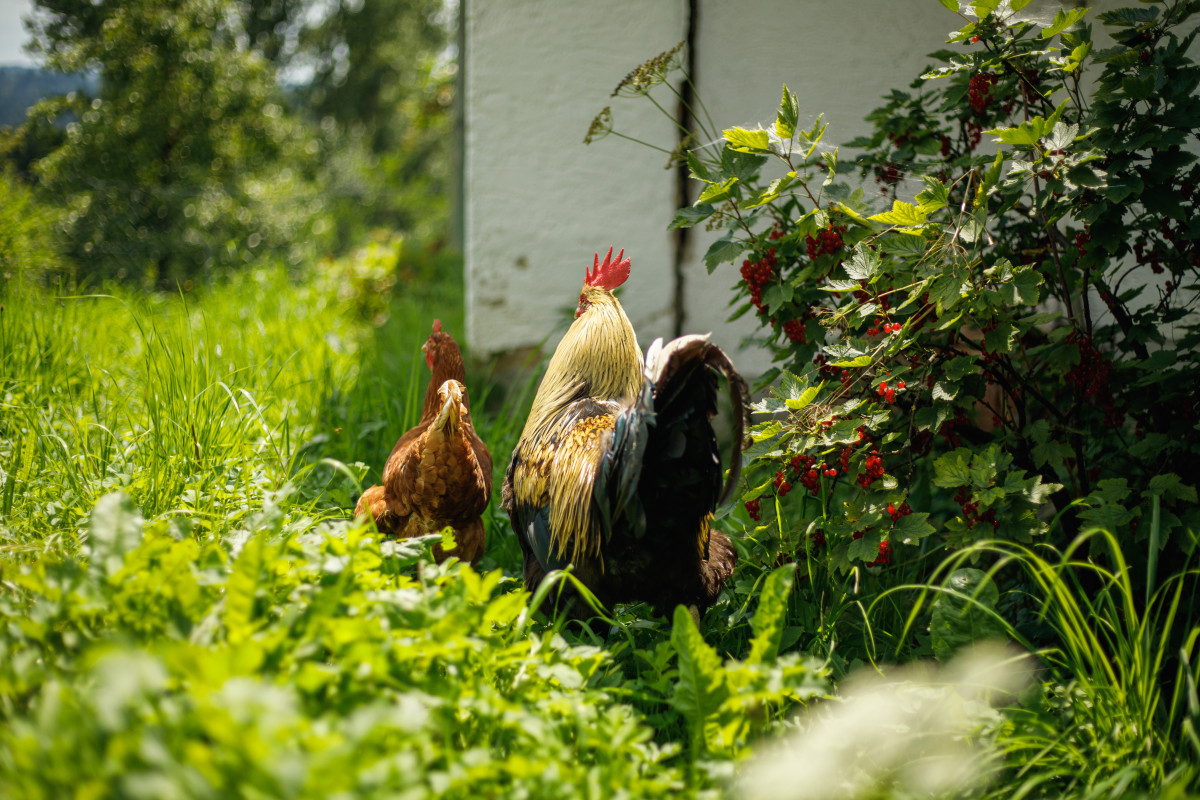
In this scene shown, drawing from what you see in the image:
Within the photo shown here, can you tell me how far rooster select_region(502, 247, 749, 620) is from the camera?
189 centimetres

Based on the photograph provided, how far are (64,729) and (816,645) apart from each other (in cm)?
184

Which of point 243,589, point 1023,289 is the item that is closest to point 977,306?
point 1023,289

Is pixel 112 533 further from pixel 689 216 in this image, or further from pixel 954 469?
pixel 954 469

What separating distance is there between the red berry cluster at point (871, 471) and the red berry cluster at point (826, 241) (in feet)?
2.14

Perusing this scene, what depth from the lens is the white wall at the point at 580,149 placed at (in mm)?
3760

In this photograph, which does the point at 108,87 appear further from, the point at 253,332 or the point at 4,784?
the point at 4,784

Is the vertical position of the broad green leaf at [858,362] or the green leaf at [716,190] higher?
the green leaf at [716,190]

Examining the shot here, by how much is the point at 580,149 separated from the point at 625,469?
108 inches

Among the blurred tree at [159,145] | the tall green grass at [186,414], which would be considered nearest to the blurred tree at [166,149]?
the blurred tree at [159,145]

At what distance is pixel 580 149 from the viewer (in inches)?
160

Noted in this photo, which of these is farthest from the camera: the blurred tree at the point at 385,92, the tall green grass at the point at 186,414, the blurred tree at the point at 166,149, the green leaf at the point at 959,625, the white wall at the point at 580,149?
the blurred tree at the point at 385,92

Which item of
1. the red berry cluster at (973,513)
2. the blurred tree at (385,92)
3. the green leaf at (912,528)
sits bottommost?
the green leaf at (912,528)

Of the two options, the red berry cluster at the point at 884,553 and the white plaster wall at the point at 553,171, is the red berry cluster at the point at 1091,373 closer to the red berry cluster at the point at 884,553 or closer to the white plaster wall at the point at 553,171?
the red berry cluster at the point at 884,553

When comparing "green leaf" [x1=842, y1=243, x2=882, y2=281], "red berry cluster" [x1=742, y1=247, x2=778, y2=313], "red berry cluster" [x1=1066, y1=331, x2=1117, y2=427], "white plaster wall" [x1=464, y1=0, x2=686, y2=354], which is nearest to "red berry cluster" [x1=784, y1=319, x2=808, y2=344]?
"red berry cluster" [x1=742, y1=247, x2=778, y2=313]
